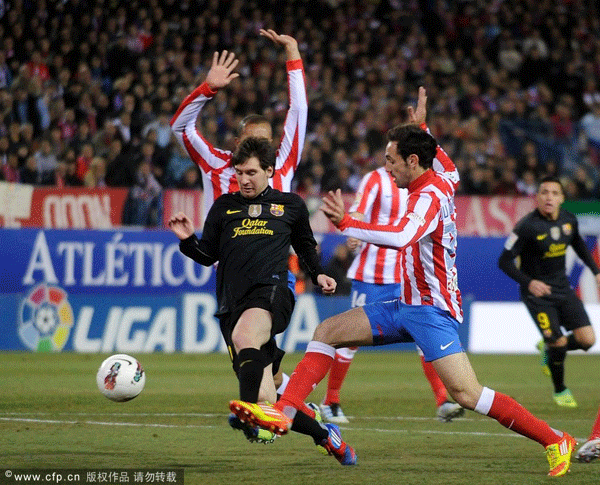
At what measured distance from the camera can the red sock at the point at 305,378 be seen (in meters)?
6.86

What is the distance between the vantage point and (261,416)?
243 inches

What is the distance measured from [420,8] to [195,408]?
1637 centimetres

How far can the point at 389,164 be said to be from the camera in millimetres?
6988

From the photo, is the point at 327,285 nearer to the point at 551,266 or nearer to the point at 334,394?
the point at 334,394

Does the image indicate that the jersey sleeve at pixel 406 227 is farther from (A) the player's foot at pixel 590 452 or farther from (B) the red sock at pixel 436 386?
(B) the red sock at pixel 436 386

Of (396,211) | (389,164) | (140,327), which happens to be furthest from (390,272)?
(140,327)

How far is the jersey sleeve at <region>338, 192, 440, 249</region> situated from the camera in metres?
6.38

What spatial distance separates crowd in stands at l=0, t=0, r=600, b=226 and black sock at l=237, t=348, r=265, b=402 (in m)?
11.2

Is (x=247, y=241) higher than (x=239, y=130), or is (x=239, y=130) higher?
(x=239, y=130)

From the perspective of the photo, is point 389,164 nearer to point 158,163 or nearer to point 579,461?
point 579,461

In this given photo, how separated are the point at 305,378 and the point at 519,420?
132cm

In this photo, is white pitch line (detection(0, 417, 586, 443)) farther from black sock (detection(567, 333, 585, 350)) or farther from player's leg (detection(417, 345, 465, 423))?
black sock (detection(567, 333, 585, 350))

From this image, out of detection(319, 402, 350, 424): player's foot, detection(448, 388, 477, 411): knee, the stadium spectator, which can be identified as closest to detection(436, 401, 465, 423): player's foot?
detection(319, 402, 350, 424): player's foot

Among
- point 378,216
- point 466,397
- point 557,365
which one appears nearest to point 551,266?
point 557,365
